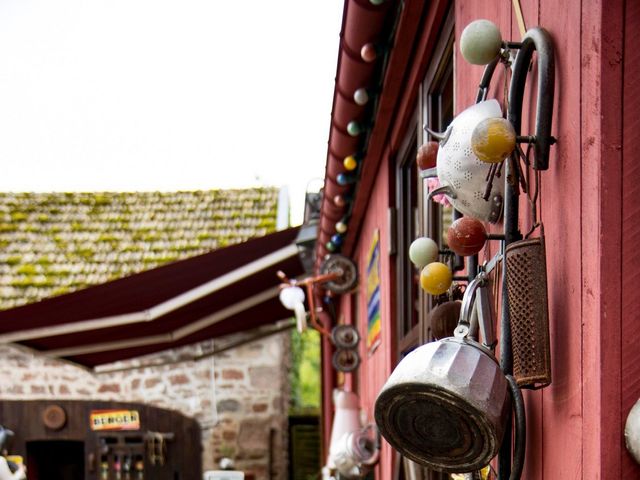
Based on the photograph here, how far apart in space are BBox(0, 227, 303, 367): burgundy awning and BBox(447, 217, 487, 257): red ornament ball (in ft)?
15.8

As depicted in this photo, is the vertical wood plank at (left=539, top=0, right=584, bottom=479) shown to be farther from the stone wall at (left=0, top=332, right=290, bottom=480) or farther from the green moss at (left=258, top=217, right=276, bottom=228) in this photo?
the green moss at (left=258, top=217, right=276, bottom=228)

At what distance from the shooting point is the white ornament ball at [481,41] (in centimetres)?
151

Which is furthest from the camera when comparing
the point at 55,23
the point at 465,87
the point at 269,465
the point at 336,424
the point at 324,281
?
the point at 55,23

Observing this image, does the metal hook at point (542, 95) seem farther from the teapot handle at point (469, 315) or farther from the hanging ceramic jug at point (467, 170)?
the teapot handle at point (469, 315)

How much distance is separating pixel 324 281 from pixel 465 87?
4155mm

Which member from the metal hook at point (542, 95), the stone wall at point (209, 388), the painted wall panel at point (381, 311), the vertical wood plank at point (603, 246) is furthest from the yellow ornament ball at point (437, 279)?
the stone wall at point (209, 388)

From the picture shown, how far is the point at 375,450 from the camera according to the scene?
492cm

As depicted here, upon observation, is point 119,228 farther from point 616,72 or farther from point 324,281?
point 616,72

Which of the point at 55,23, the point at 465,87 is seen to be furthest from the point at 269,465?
the point at 465,87

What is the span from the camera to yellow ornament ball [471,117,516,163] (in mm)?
1360

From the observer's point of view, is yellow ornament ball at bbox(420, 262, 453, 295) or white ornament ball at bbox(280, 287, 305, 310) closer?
yellow ornament ball at bbox(420, 262, 453, 295)

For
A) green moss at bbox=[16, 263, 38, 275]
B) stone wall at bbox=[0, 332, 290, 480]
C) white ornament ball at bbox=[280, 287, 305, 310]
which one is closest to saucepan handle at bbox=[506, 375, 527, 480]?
white ornament ball at bbox=[280, 287, 305, 310]

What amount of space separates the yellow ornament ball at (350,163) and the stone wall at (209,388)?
510cm

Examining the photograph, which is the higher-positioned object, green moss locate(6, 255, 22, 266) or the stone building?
green moss locate(6, 255, 22, 266)
